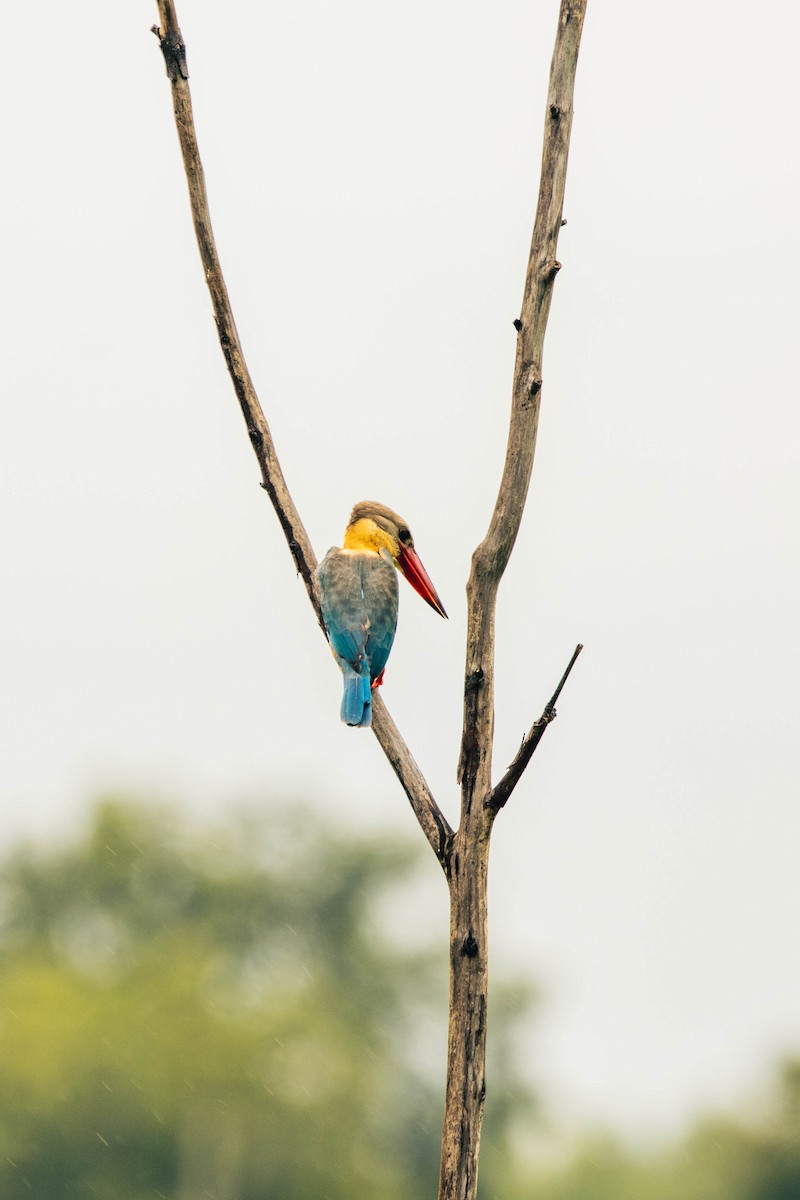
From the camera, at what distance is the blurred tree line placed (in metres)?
41.1

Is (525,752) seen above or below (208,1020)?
above

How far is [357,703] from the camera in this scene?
5.95 meters

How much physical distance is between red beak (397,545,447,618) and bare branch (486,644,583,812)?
2.81 metres

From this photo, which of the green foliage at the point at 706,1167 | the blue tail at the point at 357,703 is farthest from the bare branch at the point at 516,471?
the green foliage at the point at 706,1167

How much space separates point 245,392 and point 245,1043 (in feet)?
134

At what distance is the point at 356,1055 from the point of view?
47.1 m

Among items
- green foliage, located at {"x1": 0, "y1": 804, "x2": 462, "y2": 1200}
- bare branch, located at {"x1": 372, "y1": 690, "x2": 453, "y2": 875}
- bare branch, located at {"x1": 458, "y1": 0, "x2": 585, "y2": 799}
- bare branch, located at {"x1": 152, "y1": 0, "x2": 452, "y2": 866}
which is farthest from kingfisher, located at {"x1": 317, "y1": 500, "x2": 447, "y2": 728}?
green foliage, located at {"x1": 0, "y1": 804, "x2": 462, "y2": 1200}

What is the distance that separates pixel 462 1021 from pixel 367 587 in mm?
2910

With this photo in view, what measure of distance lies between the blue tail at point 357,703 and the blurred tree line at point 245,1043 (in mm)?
33222

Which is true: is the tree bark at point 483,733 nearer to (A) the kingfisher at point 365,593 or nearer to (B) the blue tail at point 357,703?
(B) the blue tail at point 357,703

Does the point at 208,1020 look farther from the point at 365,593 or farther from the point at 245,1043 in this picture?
the point at 365,593

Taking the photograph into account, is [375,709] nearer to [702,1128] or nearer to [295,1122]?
[295,1122]

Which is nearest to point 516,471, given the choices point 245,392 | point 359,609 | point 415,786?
point 415,786

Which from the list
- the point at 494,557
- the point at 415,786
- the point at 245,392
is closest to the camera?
the point at 494,557
